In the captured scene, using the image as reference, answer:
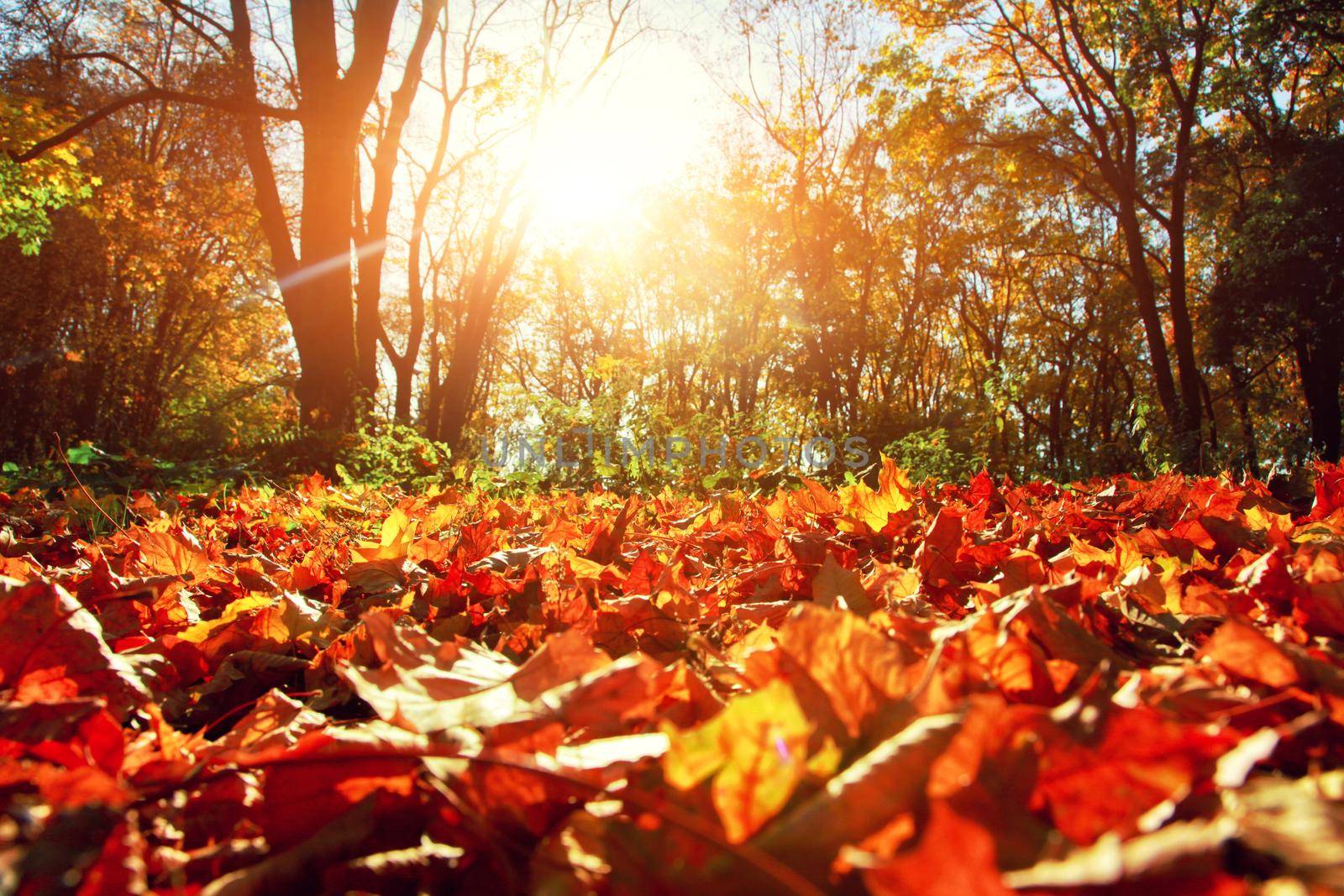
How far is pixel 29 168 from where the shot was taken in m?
10.5

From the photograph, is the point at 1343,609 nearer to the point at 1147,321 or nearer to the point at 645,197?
the point at 1147,321

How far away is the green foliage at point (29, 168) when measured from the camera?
31.5ft

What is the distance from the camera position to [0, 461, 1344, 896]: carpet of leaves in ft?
1.49

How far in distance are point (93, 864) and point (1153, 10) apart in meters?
16.7

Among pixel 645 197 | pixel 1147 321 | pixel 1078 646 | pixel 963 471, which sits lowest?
pixel 963 471

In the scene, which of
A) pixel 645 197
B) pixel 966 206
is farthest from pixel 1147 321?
pixel 645 197

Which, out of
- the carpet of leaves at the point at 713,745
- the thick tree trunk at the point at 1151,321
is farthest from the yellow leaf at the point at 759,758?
the thick tree trunk at the point at 1151,321

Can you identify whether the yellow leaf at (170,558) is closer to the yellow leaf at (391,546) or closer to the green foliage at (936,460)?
the yellow leaf at (391,546)

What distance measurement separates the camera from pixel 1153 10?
41.8 feet

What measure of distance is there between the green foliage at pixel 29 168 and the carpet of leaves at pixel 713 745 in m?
11.9

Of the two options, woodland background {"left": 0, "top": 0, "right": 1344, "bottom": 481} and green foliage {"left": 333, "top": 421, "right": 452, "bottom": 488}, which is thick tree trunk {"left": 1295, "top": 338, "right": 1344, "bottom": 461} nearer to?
woodland background {"left": 0, "top": 0, "right": 1344, "bottom": 481}

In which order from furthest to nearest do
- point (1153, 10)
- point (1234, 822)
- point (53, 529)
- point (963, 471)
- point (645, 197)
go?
point (645, 197)
point (1153, 10)
point (963, 471)
point (53, 529)
point (1234, 822)

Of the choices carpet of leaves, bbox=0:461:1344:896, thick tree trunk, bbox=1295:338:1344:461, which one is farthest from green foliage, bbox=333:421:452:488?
thick tree trunk, bbox=1295:338:1344:461

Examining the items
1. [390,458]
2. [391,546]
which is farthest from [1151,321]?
[391,546]
